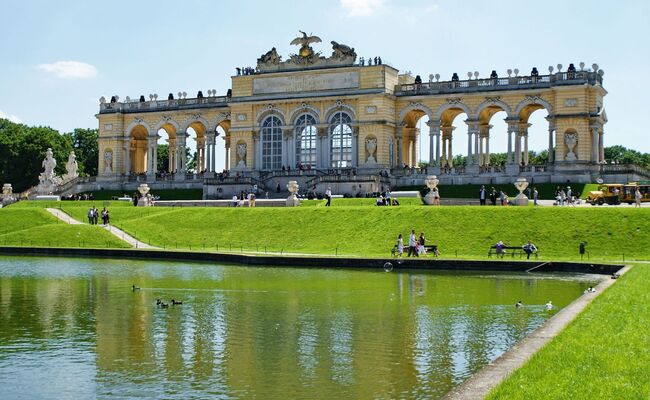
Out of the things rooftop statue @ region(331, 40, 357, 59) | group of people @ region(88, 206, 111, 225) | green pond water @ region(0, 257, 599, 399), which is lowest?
green pond water @ region(0, 257, 599, 399)

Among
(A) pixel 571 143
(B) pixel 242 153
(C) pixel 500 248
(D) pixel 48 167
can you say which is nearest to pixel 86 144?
(D) pixel 48 167

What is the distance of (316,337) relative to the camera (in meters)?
22.1

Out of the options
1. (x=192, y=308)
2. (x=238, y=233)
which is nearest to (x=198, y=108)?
(x=238, y=233)

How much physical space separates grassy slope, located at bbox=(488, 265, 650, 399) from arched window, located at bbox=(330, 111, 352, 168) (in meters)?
60.9

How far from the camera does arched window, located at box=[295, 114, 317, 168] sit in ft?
275

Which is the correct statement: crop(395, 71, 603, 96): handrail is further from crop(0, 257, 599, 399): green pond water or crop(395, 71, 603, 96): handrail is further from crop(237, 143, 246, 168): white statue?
crop(0, 257, 599, 399): green pond water

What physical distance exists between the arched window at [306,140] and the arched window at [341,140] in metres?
1.97

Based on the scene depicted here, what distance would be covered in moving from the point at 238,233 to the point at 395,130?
30427 mm

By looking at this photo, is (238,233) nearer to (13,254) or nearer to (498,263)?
(13,254)

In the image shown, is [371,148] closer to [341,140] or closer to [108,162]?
[341,140]

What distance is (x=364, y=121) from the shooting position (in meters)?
80.6

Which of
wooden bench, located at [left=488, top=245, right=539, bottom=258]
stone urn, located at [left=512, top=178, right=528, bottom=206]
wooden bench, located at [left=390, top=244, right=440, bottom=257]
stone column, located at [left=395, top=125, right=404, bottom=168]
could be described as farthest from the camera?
stone column, located at [left=395, top=125, right=404, bottom=168]

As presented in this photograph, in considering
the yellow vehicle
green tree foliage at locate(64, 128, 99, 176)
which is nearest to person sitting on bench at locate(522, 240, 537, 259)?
the yellow vehicle

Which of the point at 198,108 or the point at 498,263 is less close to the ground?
the point at 198,108
